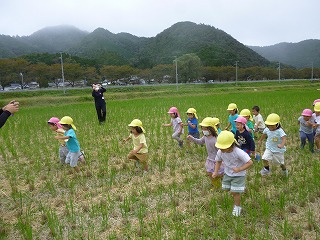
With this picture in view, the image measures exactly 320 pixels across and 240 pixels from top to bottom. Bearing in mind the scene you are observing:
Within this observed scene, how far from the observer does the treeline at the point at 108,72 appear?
130 feet

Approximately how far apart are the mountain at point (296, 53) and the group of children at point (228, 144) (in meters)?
121

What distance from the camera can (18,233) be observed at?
3.16 metres

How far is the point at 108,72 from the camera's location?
154ft

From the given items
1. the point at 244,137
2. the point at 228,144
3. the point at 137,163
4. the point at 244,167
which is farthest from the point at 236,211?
the point at 137,163

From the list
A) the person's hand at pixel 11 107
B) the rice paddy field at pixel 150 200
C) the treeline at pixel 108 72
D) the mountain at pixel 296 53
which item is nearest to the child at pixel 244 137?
the rice paddy field at pixel 150 200

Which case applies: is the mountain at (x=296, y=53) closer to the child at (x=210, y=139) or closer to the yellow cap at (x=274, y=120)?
the yellow cap at (x=274, y=120)

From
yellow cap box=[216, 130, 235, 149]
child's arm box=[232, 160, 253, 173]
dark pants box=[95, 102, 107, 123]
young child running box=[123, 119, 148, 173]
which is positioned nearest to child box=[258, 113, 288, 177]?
child's arm box=[232, 160, 253, 173]

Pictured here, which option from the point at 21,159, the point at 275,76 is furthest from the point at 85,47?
the point at 21,159

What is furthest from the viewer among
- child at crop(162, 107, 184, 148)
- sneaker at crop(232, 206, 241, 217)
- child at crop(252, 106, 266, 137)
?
child at crop(252, 106, 266, 137)

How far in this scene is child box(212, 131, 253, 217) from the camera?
10.9 feet

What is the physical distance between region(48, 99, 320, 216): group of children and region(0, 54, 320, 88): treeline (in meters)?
38.7

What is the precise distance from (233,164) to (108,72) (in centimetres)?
4523

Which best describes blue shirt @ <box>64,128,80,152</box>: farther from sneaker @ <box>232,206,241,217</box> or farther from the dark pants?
the dark pants

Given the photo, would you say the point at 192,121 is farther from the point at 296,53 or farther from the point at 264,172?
the point at 296,53
